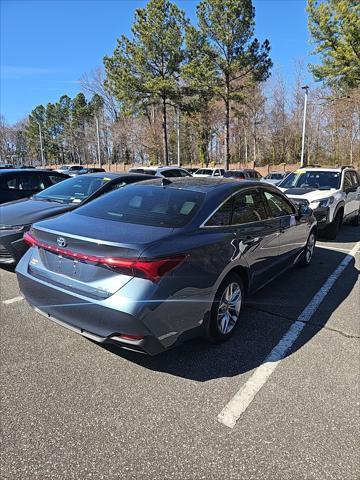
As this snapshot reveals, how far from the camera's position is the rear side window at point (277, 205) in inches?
184

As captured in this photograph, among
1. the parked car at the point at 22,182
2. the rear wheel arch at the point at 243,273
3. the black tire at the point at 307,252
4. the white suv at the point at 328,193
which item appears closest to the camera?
the rear wheel arch at the point at 243,273

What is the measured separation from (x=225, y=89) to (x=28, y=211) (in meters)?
26.2

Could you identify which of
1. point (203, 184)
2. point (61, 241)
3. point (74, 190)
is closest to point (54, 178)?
point (74, 190)

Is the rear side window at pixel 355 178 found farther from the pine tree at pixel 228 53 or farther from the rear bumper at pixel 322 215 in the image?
the pine tree at pixel 228 53

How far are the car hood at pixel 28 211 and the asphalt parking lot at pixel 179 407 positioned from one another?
64.8 inches

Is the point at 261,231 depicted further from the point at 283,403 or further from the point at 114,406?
the point at 114,406

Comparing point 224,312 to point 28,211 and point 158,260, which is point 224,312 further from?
point 28,211

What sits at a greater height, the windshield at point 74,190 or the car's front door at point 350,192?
the windshield at point 74,190

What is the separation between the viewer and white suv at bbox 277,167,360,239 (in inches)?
322

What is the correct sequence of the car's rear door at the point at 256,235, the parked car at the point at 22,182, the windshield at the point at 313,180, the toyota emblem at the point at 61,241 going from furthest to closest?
1. the windshield at the point at 313,180
2. the parked car at the point at 22,182
3. the car's rear door at the point at 256,235
4. the toyota emblem at the point at 61,241

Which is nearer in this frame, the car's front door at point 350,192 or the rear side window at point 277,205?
the rear side window at point 277,205

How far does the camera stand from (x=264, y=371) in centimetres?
321

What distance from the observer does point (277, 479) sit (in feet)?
7.04

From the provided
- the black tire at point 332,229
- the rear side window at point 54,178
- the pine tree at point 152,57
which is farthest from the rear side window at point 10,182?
the pine tree at point 152,57
